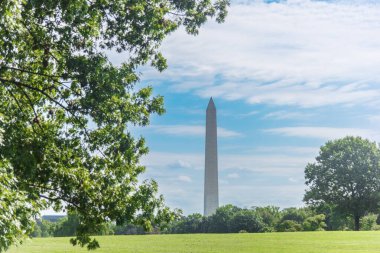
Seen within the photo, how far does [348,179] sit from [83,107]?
60.2 metres

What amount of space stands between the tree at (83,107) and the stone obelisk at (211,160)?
138ft

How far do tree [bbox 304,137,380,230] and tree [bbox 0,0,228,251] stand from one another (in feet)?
187

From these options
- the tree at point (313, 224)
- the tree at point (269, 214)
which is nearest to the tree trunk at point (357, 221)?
the tree at point (313, 224)

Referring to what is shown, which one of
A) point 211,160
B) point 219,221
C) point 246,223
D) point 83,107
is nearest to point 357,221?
point 246,223

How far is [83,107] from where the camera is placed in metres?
18.1

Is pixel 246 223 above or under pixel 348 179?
under

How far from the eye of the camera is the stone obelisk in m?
61.9

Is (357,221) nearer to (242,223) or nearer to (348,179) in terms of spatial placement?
(348,179)

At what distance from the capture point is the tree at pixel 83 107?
1734cm

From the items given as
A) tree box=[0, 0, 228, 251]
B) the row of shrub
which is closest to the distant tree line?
the row of shrub

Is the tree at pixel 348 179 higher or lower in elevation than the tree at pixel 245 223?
higher

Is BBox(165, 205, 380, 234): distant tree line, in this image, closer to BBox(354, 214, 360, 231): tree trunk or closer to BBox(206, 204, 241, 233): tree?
BBox(206, 204, 241, 233): tree

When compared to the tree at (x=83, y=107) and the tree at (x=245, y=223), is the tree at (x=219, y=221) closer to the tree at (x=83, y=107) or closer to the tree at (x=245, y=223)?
the tree at (x=245, y=223)

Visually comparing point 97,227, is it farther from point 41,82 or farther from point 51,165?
point 41,82
